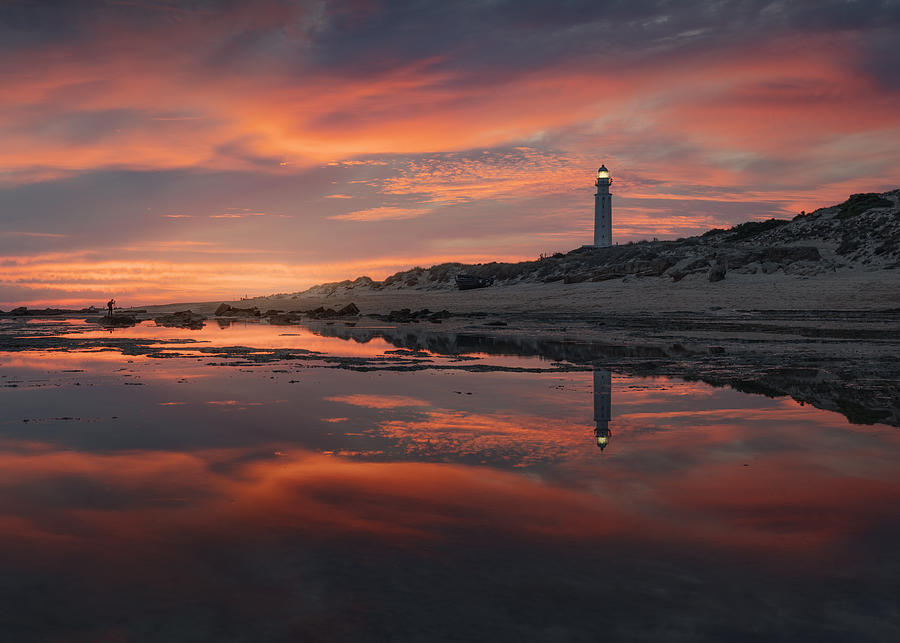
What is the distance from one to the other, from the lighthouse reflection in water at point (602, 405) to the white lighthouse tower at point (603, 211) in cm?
8758

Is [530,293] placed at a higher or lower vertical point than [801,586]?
higher

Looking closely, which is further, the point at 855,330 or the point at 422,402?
the point at 855,330

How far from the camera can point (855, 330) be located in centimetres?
2408

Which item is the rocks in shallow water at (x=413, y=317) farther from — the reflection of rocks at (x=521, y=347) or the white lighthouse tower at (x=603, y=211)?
the white lighthouse tower at (x=603, y=211)

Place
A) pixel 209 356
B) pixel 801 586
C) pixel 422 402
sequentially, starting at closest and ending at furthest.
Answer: pixel 801 586 → pixel 422 402 → pixel 209 356

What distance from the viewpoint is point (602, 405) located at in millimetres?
11055

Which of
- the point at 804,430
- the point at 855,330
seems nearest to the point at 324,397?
the point at 804,430

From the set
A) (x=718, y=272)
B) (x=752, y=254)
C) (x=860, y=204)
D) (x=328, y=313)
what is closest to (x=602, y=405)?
(x=718, y=272)

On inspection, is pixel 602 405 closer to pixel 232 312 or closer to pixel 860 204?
pixel 232 312

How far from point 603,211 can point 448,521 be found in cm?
9834

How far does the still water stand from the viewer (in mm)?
3974

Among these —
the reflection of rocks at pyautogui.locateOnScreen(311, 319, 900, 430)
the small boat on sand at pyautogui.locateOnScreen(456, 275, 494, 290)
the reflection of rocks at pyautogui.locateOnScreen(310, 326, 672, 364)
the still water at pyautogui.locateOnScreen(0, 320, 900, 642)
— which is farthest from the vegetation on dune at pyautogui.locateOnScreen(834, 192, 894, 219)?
the still water at pyautogui.locateOnScreen(0, 320, 900, 642)

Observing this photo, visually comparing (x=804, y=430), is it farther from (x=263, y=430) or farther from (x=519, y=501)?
(x=263, y=430)

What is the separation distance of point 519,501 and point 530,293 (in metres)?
49.3
